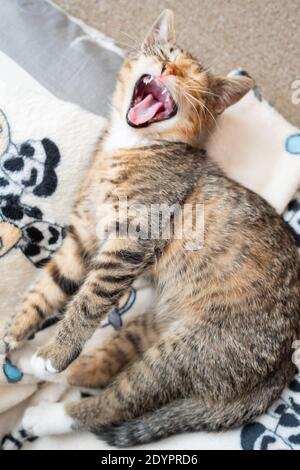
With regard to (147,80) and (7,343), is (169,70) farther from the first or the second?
(7,343)

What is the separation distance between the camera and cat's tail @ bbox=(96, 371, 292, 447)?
1439mm

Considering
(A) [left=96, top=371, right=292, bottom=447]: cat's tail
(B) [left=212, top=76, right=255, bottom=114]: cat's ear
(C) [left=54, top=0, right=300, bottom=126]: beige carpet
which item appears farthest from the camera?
(C) [left=54, top=0, right=300, bottom=126]: beige carpet

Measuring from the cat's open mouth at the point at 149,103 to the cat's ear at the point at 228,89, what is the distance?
15 centimetres

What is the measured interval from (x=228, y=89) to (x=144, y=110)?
0.25 m

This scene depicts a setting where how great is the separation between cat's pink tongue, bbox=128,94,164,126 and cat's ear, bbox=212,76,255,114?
0.18 metres

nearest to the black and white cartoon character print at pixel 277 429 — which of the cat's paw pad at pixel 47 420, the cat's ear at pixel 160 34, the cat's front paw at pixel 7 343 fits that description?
the cat's paw pad at pixel 47 420

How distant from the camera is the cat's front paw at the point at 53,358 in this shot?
4.83ft

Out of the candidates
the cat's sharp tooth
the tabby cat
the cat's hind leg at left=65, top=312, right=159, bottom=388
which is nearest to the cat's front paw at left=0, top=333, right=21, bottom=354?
the tabby cat

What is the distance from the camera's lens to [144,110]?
1.55 meters

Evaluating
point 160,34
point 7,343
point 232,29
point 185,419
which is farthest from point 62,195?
point 232,29

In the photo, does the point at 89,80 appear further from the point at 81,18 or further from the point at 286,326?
the point at 286,326

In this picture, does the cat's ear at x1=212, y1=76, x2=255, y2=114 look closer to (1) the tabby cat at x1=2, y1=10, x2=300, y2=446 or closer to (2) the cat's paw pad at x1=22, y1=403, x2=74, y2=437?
(1) the tabby cat at x1=2, y1=10, x2=300, y2=446

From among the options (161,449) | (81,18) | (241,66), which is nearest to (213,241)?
(161,449)

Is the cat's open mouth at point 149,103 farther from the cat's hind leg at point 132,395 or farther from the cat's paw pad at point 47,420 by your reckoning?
the cat's paw pad at point 47,420
